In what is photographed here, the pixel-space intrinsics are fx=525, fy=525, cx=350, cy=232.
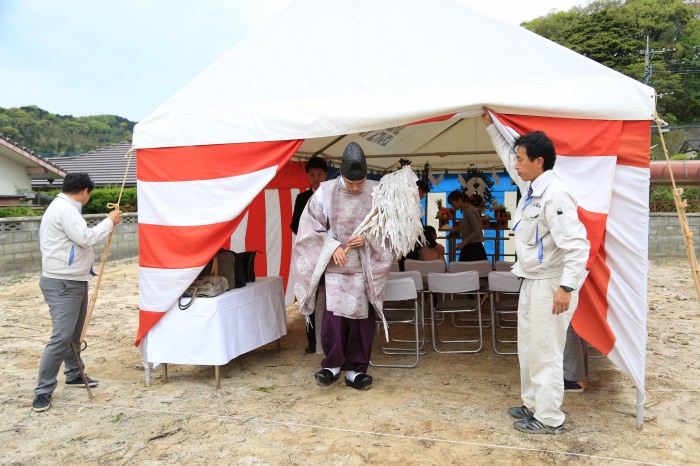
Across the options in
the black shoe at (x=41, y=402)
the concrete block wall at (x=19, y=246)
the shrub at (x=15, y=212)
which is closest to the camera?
the black shoe at (x=41, y=402)

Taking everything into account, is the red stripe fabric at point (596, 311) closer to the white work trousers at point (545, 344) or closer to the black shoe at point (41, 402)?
the white work trousers at point (545, 344)

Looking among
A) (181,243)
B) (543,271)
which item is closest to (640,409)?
(543,271)

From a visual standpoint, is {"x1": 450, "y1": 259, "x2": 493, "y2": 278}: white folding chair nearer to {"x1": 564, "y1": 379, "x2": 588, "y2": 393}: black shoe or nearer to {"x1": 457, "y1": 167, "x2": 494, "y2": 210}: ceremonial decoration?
{"x1": 564, "y1": 379, "x2": 588, "y2": 393}: black shoe

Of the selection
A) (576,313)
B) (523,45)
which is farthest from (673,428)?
(523,45)

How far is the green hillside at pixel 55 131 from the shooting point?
28828 millimetres

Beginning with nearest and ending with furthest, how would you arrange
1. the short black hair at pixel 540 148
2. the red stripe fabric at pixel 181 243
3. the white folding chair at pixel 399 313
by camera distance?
1. the short black hair at pixel 540 148
2. the red stripe fabric at pixel 181 243
3. the white folding chair at pixel 399 313

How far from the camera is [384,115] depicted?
3.24m

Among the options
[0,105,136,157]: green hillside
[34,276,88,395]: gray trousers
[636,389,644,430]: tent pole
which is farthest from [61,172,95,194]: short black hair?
[0,105,136,157]: green hillside

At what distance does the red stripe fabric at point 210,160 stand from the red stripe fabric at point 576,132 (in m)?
1.43

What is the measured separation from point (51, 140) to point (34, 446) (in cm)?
3247

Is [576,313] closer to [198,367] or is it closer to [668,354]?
[668,354]

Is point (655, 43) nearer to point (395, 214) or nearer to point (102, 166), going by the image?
point (102, 166)

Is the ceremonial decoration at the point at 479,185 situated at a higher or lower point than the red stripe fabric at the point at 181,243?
higher

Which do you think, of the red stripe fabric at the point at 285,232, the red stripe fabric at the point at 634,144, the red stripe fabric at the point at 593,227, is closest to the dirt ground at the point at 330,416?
the red stripe fabric at the point at 593,227
